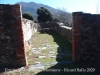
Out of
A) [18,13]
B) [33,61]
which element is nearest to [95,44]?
[33,61]

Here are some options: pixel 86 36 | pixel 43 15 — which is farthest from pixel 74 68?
pixel 43 15

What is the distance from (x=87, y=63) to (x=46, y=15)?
93.8 ft

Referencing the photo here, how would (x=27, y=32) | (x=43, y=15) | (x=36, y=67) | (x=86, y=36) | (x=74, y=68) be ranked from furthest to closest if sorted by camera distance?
(x=43, y=15), (x=27, y=32), (x=86, y=36), (x=36, y=67), (x=74, y=68)

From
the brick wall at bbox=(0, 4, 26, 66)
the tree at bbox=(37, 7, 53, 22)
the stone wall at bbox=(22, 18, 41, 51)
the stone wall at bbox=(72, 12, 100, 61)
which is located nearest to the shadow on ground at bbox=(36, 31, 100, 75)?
the stone wall at bbox=(72, 12, 100, 61)

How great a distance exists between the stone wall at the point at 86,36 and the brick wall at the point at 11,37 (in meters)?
2.12

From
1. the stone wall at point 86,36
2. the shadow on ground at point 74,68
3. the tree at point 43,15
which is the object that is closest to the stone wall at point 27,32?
the shadow on ground at point 74,68

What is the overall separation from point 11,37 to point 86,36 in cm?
293

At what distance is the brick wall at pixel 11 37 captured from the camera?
5195mm

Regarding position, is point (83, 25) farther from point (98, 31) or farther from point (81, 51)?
point (81, 51)

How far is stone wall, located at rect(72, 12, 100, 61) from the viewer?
5.48 m

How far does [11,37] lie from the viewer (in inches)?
210

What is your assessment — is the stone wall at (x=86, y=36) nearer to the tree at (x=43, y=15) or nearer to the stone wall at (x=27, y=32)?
the stone wall at (x=27, y=32)

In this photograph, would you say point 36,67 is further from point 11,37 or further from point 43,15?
point 43,15

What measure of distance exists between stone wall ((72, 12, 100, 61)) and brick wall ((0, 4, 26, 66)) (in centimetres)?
212
